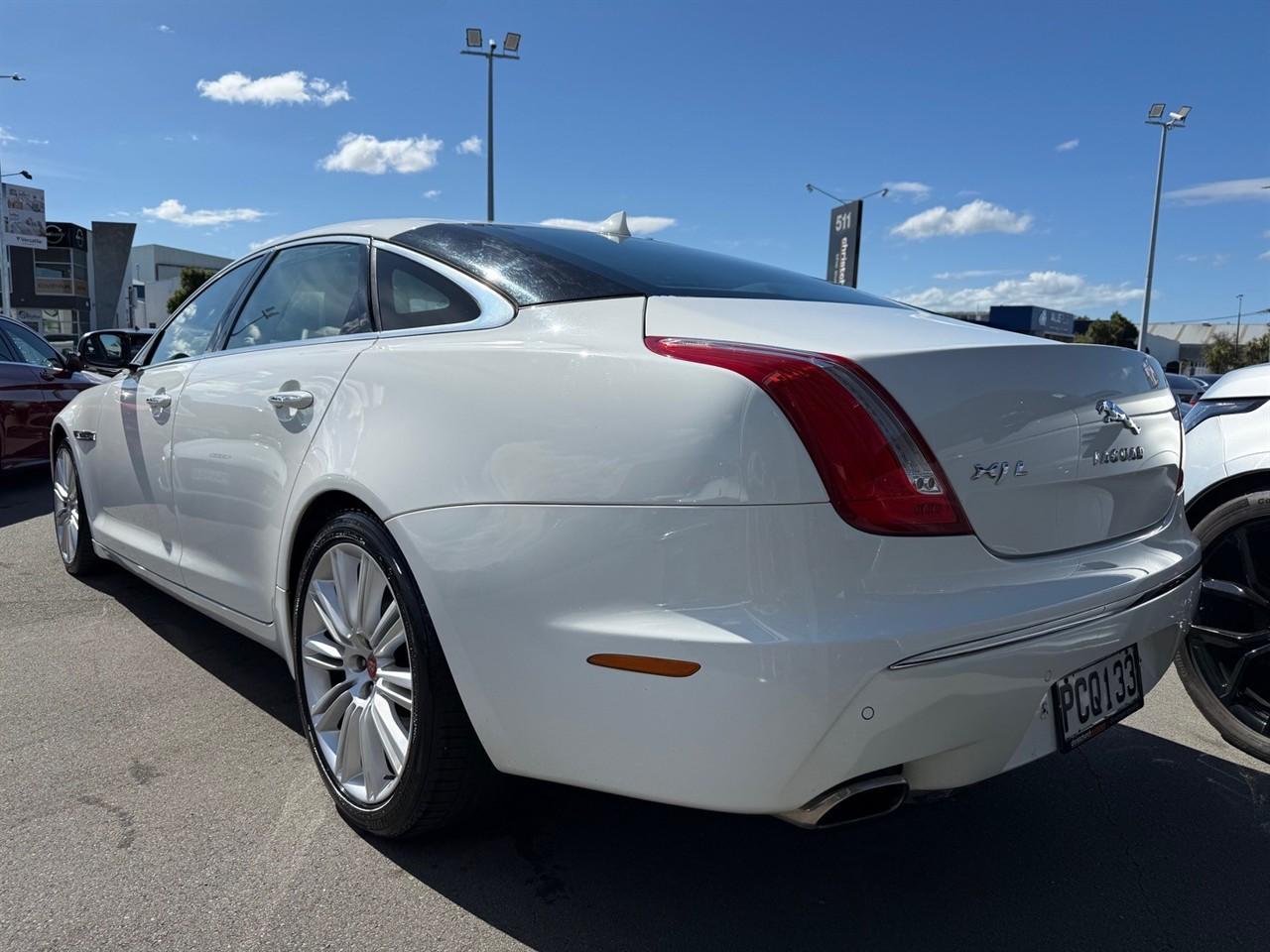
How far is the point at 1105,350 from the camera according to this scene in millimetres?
2197

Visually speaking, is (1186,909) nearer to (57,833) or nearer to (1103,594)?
(1103,594)

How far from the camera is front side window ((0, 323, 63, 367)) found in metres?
7.89

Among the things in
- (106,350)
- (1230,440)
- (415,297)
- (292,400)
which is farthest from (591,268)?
(106,350)

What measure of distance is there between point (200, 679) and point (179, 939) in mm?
1634

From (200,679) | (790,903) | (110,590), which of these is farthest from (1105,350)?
(110,590)

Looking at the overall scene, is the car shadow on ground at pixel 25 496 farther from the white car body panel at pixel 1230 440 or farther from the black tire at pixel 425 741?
the white car body panel at pixel 1230 440

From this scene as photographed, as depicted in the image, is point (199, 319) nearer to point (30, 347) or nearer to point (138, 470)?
point (138, 470)

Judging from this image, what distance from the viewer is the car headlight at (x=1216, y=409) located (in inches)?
121

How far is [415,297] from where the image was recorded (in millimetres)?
2469

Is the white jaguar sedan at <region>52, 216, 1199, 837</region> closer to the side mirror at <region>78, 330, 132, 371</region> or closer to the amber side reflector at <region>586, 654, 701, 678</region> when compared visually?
the amber side reflector at <region>586, 654, 701, 678</region>

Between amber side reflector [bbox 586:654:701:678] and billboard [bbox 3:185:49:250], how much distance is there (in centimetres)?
3948

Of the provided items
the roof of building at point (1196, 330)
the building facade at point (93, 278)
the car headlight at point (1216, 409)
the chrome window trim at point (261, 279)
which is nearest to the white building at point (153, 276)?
the building facade at point (93, 278)

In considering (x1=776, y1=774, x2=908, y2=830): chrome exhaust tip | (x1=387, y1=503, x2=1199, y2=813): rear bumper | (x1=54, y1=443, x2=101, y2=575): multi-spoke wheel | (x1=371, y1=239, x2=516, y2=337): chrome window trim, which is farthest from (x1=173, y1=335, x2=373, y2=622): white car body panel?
(x1=54, y1=443, x2=101, y2=575): multi-spoke wheel

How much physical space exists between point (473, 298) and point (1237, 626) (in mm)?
2675
